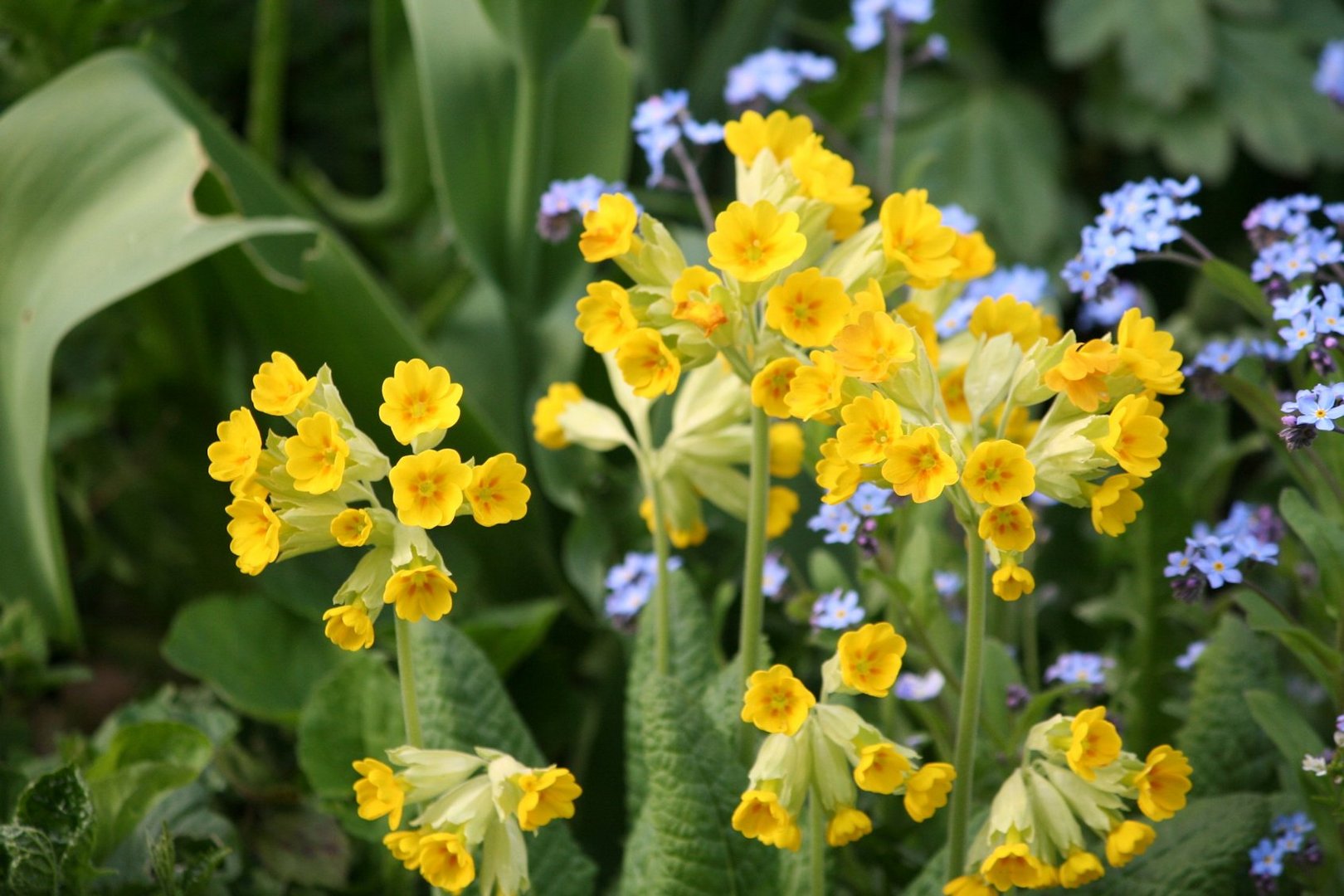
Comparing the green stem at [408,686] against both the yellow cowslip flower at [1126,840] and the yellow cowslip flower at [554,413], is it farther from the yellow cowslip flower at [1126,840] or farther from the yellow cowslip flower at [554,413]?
the yellow cowslip flower at [1126,840]

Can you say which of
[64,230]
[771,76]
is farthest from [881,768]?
[64,230]

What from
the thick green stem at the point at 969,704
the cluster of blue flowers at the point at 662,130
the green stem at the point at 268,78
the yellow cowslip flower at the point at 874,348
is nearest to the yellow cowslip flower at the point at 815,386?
the yellow cowslip flower at the point at 874,348

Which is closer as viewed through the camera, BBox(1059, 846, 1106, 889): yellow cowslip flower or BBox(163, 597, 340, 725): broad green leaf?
BBox(1059, 846, 1106, 889): yellow cowslip flower

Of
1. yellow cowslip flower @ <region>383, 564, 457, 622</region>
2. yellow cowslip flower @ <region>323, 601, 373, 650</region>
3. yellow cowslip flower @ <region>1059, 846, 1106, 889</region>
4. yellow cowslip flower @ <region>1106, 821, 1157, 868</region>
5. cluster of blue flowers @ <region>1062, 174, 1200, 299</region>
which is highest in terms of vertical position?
cluster of blue flowers @ <region>1062, 174, 1200, 299</region>

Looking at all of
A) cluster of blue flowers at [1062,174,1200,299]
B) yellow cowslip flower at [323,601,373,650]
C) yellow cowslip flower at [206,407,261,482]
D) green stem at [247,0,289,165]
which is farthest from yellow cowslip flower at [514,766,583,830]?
green stem at [247,0,289,165]

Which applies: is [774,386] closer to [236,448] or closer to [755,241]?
[755,241]

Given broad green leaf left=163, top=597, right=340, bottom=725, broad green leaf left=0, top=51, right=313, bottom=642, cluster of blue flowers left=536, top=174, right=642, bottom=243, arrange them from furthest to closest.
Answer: broad green leaf left=163, top=597, right=340, bottom=725 < broad green leaf left=0, top=51, right=313, bottom=642 < cluster of blue flowers left=536, top=174, right=642, bottom=243

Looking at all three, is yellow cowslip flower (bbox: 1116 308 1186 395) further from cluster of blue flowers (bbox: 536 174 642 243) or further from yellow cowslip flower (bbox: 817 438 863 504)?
cluster of blue flowers (bbox: 536 174 642 243)
